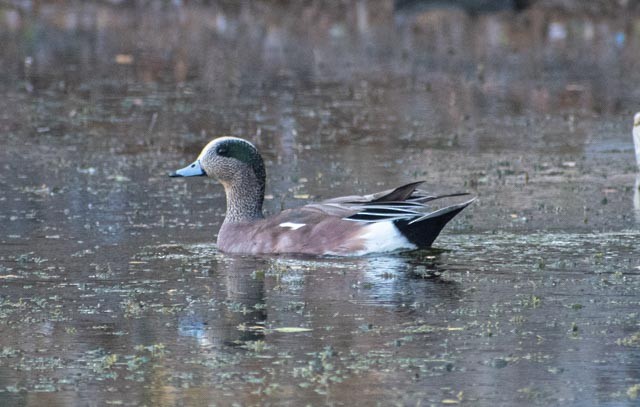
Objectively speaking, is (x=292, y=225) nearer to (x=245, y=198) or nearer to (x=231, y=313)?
(x=245, y=198)

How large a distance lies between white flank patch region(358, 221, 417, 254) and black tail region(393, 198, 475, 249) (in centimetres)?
4

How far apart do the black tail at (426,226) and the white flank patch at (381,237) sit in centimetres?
4

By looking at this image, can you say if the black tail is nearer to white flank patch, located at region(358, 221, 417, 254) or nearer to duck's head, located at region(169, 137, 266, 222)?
white flank patch, located at region(358, 221, 417, 254)

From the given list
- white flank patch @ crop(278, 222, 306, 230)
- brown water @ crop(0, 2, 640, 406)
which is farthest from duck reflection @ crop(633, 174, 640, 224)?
white flank patch @ crop(278, 222, 306, 230)

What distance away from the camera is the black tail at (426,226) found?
986cm

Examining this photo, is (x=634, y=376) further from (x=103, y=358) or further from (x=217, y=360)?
(x=103, y=358)

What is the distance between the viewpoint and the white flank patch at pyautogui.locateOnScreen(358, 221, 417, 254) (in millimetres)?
9969

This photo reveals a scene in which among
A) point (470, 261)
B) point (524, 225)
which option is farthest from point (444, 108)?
point (470, 261)

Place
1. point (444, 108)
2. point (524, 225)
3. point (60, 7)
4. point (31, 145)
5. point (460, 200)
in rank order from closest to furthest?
point (524, 225) → point (460, 200) → point (31, 145) → point (444, 108) → point (60, 7)

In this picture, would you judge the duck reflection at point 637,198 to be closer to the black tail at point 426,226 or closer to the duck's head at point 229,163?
the black tail at point 426,226

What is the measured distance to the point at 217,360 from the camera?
23.5ft

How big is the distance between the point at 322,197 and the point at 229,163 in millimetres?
1599

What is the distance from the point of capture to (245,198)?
35.2 ft

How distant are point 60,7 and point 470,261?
22706mm
